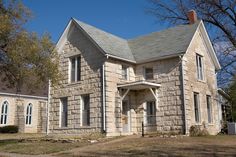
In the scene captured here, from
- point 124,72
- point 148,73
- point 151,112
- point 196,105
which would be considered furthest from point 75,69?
point 196,105

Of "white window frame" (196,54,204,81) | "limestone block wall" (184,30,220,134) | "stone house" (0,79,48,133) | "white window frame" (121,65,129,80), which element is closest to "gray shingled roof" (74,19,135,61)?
"white window frame" (121,65,129,80)

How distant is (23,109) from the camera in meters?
37.4

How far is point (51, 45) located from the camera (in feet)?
58.7

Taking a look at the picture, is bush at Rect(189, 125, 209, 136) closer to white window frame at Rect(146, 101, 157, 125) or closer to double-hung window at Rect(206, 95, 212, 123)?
double-hung window at Rect(206, 95, 212, 123)

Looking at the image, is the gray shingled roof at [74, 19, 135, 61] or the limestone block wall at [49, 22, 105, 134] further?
the gray shingled roof at [74, 19, 135, 61]

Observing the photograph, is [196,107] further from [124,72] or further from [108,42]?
[108,42]

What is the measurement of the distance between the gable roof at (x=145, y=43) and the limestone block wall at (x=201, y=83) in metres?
0.81

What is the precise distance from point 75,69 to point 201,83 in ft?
32.6

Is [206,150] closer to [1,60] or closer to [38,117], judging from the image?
[1,60]

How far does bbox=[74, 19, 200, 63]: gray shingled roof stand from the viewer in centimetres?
2211

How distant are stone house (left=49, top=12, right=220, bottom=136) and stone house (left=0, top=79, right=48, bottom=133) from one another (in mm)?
13377

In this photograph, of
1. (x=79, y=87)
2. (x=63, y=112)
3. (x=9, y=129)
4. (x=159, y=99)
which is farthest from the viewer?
(x=9, y=129)

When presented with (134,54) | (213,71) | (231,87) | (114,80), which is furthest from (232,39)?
(114,80)

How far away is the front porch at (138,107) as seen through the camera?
2172 cm
